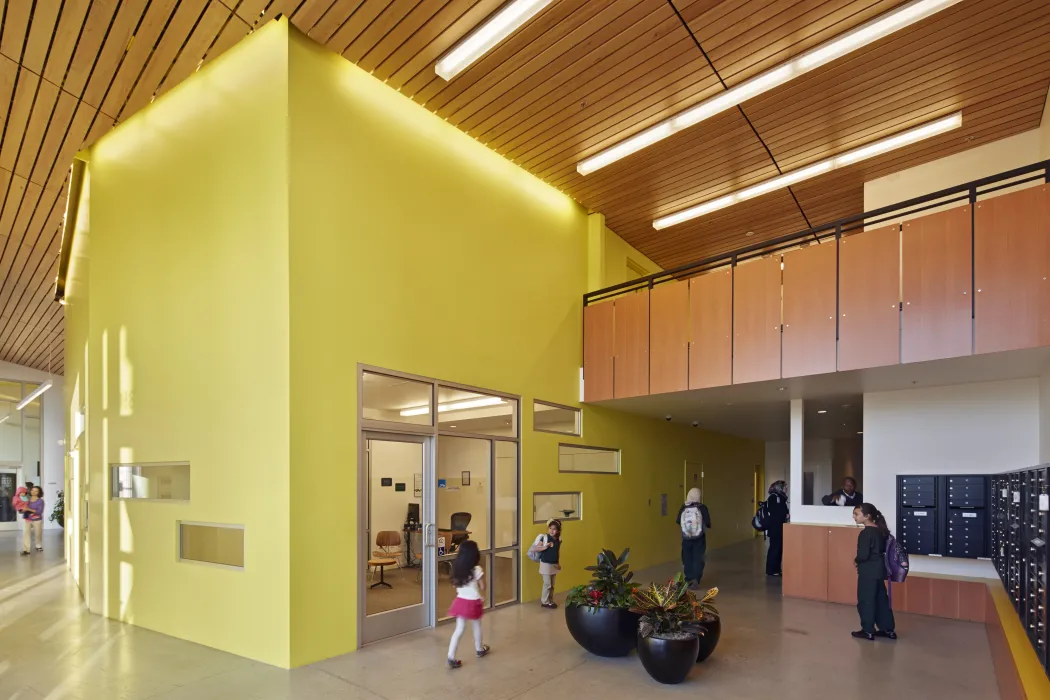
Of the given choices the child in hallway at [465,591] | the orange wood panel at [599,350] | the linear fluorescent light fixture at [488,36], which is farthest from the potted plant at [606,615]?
the linear fluorescent light fixture at [488,36]

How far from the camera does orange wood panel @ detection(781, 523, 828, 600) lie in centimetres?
843

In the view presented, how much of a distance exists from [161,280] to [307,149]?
242 cm

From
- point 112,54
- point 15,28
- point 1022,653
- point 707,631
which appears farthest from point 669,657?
point 15,28

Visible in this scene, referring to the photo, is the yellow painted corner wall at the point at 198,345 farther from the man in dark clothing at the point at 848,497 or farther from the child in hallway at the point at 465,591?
the man in dark clothing at the point at 848,497

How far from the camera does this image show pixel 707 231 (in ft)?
36.7

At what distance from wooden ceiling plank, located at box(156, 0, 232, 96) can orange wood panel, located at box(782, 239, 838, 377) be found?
6.30 m

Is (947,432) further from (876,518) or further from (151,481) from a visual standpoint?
(151,481)

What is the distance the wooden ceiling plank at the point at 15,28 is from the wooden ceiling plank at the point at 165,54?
95cm

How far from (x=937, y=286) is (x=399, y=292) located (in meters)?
5.38

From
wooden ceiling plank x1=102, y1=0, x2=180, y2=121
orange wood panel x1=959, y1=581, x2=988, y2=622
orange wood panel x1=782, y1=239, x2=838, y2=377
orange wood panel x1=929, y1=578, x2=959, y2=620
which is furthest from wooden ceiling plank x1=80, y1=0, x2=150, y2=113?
orange wood panel x1=959, y1=581, x2=988, y2=622

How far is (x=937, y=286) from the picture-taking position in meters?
6.26

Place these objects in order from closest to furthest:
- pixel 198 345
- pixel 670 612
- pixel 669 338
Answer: pixel 670 612, pixel 198 345, pixel 669 338

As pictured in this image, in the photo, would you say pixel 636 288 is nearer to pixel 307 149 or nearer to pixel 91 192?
pixel 307 149

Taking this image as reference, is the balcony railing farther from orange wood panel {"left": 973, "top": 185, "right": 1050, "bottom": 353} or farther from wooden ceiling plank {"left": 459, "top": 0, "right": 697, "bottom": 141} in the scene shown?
wooden ceiling plank {"left": 459, "top": 0, "right": 697, "bottom": 141}
